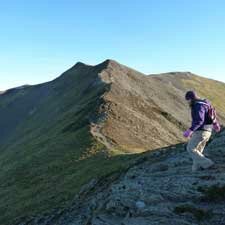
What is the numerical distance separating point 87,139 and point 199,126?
35.1 m

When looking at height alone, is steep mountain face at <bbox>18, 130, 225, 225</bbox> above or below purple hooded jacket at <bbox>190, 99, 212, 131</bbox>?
below

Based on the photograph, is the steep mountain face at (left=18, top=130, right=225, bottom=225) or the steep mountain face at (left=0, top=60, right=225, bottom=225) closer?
the steep mountain face at (left=18, top=130, right=225, bottom=225)

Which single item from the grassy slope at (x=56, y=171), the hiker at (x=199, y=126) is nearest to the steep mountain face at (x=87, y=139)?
the grassy slope at (x=56, y=171)

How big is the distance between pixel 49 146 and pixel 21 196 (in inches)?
658

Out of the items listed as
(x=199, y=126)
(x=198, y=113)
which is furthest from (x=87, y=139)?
(x=198, y=113)

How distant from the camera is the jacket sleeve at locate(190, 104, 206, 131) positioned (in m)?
19.3

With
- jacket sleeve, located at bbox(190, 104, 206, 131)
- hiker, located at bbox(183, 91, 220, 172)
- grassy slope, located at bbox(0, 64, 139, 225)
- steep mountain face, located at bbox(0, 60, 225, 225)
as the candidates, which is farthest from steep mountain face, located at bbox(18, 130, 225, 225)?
grassy slope, located at bbox(0, 64, 139, 225)

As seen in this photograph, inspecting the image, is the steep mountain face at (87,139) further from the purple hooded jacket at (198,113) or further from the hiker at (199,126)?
the purple hooded jacket at (198,113)

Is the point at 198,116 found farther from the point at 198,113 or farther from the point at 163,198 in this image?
the point at 163,198

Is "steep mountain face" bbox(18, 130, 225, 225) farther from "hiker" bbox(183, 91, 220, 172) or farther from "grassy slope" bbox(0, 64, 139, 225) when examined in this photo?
"grassy slope" bbox(0, 64, 139, 225)

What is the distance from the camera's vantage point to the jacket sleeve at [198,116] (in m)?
19.3

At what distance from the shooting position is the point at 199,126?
63.6 ft

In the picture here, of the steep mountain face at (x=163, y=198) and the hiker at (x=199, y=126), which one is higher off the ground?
the hiker at (x=199, y=126)

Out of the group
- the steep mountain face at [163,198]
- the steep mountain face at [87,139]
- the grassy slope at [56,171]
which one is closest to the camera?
the steep mountain face at [163,198]
